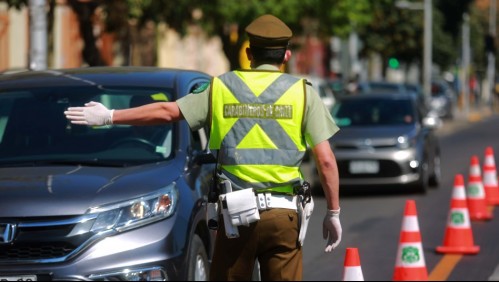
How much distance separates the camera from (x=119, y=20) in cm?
2372

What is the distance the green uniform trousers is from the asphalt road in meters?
4.98

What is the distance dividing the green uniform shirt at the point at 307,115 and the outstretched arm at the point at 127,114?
2.2 inches

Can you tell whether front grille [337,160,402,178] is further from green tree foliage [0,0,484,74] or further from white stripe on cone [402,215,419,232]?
white stripe on cone [402,215,419,232]

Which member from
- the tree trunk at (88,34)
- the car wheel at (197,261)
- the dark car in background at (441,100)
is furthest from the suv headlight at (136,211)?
the dark car in background at (441,100)

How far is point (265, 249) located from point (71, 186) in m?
2.11

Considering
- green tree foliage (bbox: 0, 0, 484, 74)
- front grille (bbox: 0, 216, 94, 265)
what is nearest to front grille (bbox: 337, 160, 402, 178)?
green tree foliage (bbox: 0, 0, 484, 74)

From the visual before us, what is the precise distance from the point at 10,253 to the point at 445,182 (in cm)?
1489

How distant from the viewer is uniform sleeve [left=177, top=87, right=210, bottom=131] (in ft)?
20.9

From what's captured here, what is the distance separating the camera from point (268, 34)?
629 centimetres

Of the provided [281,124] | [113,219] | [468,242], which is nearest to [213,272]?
[281,124]

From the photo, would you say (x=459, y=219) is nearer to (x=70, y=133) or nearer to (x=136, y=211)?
(x=70, y=133)

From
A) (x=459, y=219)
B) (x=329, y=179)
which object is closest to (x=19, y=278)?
(x=329, y=179)

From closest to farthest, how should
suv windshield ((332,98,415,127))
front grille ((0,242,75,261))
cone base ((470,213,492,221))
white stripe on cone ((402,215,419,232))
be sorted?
front grille ((0,242,75,261)) → white stripe on cone ((402,215,419,232)) → cone base ((470,213,492,221)) → suv windshield ((332,98,415,127))

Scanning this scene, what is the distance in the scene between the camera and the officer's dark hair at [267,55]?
6.36m
